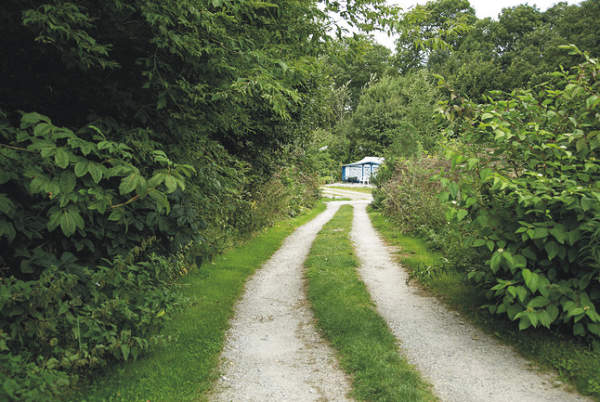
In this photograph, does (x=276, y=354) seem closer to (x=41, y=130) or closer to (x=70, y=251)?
(x=70, y=251)

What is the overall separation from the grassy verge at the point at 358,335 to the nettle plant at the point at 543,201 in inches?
53.9

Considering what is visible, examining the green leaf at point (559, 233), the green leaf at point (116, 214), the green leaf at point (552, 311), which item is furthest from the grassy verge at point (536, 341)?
the green leaf at point (116, 214)

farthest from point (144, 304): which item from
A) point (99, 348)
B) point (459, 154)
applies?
point (459, 154)

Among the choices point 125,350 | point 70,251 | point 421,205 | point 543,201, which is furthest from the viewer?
point 421,205

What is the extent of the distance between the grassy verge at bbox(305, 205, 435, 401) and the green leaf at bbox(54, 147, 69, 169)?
3.14 m

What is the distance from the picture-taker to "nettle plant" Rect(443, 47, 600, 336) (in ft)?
12.0

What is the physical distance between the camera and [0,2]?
9.33 feet

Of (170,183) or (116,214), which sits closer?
(170,183)

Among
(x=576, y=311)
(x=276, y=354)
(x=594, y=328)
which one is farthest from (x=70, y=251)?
(x=594, y=328)

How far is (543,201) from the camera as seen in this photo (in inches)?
150

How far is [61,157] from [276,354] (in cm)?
310

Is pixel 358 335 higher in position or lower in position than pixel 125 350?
lower

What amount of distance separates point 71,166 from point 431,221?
9.96 meters

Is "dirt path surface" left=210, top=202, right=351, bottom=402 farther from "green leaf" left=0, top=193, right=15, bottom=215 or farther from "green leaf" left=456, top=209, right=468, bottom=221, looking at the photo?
"green leaf" left=0, top=193, right=15, bottom=215
